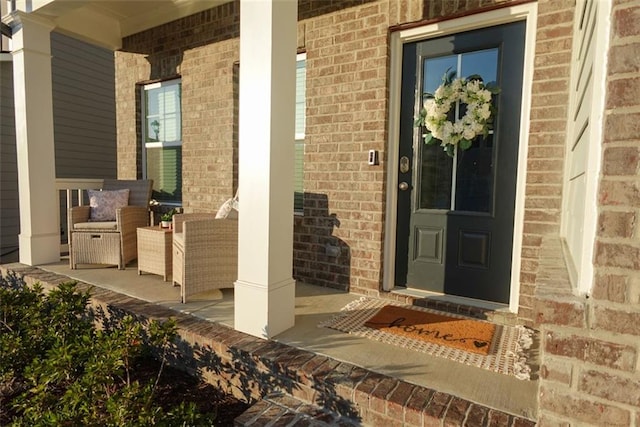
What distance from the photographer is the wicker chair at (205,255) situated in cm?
272

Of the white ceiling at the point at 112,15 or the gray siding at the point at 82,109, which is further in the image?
the gray siding at the point at 82,109

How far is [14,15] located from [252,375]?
4.12m

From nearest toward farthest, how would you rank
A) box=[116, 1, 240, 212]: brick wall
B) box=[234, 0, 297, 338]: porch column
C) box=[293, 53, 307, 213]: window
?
box=[234, 0, 297, 338]: porch column, box=[293, 53, 307, 213]: window, box=[116, 1, 240, 212]: brick wall

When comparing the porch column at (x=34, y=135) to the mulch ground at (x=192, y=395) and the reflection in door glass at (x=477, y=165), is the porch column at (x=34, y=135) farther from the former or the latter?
the reflection in door glass at (x=477, y=165)

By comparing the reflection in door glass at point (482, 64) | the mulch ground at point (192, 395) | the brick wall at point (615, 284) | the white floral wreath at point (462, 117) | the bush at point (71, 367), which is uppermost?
the reflection in door glass at point (482, 64)

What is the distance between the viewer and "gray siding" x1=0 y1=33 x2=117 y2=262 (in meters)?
5.89

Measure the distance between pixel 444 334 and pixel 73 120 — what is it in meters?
7.27

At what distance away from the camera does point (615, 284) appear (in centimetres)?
110

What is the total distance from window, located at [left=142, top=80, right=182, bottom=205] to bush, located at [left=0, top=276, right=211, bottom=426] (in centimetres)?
216

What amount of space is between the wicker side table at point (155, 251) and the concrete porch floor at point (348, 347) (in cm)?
11

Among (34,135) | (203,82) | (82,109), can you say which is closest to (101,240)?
(34,135)

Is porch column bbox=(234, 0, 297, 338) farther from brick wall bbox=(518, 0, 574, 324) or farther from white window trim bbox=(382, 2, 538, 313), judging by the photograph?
brick wall bbox=(518, 0, 574, 324)

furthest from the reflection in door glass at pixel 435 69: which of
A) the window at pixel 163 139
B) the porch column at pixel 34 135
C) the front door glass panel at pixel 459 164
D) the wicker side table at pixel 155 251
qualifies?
the porch column at pixel 34 135

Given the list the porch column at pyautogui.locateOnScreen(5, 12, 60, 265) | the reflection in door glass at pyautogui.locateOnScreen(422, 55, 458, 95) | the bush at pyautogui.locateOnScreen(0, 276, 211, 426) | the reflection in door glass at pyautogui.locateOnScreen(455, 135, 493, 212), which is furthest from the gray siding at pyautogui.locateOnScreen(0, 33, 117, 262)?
the reflection in door glass at pyautogui.locateOnScreen(455, 135, 493, 212)
